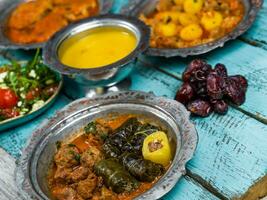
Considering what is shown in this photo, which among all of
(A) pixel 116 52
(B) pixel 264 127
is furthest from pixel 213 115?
(A) pixel 116 52

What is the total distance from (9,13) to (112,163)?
162cm

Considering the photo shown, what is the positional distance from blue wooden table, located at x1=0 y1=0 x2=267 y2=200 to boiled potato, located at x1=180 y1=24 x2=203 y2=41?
0.34 feet

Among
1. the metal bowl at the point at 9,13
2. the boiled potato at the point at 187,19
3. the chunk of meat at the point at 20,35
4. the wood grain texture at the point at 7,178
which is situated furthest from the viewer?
the chunk of meat at the point at 20,35

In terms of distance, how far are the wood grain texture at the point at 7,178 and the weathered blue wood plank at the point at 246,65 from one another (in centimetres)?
84

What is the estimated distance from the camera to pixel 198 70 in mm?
2096

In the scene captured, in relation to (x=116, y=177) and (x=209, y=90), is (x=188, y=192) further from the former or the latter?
(x=209, y=90)

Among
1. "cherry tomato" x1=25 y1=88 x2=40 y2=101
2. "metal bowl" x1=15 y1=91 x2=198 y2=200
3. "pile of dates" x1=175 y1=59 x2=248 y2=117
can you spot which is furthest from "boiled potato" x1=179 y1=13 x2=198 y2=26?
"cherry tomato" x1=25 y1=88 x2=40 y2=101

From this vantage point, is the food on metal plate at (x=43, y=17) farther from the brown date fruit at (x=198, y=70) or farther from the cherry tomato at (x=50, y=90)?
the brown date fruit at (x=198, y=70)

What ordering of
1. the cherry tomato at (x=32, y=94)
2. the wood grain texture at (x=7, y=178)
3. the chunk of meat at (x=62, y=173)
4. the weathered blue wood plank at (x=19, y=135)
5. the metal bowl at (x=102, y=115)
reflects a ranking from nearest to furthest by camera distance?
the metal bowl at (x=102, y=115) < the chunk of meat at (x=62, y=173) < the wood grain texture at (x=7, y=178) < the weathered blue wood plank at (x=19, y=135) < the cherry tomato at (x=32, y=94)

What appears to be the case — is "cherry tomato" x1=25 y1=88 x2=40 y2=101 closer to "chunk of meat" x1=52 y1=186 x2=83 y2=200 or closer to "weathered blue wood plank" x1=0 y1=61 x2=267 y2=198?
"weathered blue wood plank" x1=0 y1=61 x2=267 y2=198

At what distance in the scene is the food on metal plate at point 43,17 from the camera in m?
2.81

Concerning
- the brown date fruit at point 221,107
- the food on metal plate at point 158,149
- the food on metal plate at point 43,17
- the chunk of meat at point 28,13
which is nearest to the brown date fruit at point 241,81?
the brown date fruit at point 221,107

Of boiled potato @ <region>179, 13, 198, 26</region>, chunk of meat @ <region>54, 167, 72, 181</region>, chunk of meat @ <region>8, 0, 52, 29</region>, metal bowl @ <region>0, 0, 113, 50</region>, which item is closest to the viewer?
chunk of meat @ <region>54, 167, 72, 181</region>

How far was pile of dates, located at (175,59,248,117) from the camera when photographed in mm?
2037
